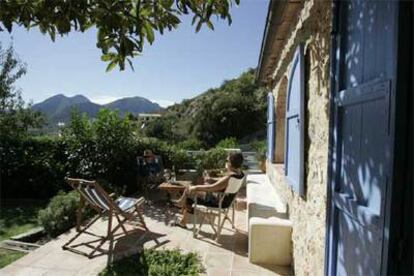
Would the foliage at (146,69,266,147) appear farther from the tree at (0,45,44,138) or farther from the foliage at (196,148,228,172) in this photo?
the foliage at (196,148,228,172)

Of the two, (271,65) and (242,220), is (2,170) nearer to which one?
(242,220)

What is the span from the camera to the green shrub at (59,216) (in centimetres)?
553

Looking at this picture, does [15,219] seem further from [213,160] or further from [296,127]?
[296,127]

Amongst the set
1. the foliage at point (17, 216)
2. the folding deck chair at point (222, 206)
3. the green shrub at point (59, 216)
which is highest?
the folding deck chair at point (222, 206)

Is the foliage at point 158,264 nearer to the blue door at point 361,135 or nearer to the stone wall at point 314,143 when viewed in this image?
the stone wall at point 314,143

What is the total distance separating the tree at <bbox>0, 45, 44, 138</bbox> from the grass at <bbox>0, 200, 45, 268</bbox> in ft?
16.8

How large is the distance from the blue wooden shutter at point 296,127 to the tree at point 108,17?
1.63 metres

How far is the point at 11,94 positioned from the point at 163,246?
11.6m

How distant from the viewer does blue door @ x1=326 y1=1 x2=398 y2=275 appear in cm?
156

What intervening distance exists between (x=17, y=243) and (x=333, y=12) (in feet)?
16.7

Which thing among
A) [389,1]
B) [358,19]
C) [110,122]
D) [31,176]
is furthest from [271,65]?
[31,176]

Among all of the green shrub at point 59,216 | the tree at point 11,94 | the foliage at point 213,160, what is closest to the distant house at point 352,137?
the green shrub at point 59,216

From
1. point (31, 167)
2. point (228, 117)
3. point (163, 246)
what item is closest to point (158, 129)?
point (228, 117)

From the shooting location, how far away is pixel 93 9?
70.8 inches
